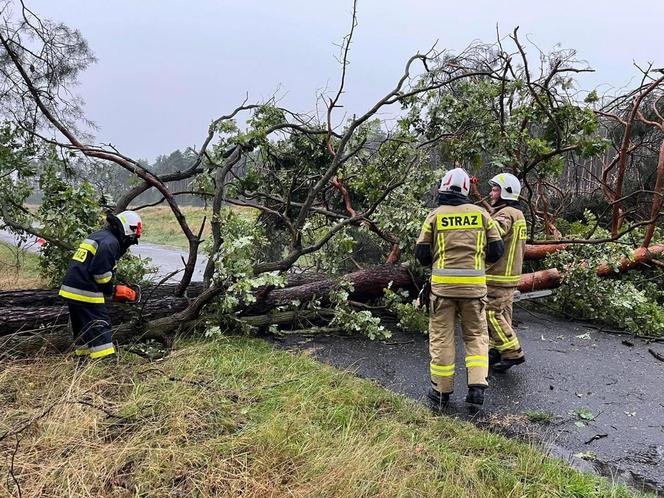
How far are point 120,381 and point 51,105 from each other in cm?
336

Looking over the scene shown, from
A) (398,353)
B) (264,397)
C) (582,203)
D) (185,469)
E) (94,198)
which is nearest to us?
(185,469)

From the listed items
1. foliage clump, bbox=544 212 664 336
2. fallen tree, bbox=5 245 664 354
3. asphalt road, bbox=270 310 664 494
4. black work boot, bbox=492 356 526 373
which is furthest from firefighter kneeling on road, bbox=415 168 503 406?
foliage clump, bbox=544 212 664 336

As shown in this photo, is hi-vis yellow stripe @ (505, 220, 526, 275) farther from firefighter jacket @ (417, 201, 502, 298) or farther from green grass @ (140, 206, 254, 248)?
green grass @ (140, 206, 254, 248)

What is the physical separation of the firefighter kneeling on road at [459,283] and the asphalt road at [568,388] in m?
0.24

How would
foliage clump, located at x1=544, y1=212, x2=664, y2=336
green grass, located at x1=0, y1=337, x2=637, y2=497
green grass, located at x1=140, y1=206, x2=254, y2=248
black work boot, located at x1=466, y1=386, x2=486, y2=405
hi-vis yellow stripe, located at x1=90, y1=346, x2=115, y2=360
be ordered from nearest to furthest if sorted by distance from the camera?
green grass, located at x1=0, y1=337, x2=637, y2=497, black work boot, located at x1=466, y1=386, x2=486, y2=405, hi-vis yellow stripe, located at x1=90, y1=346, x2=115, y2=360, foliage clump, located at x1=544, y1=212, x2=664, y2=336, green grass, located at x1=140, y1=206, x2=254, y2=248

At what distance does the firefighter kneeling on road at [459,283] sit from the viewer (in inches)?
122

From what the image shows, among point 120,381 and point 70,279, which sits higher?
point 70,279

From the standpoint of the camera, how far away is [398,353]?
13.7ft

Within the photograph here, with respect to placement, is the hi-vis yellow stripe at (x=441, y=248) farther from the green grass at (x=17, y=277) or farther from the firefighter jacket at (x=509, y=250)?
the green grass at (x=17, y=277)

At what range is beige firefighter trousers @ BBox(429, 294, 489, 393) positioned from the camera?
307 centimetres

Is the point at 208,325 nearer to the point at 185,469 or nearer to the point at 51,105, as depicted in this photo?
the point at 185,469

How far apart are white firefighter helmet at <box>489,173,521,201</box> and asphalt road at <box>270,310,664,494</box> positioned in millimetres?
1408

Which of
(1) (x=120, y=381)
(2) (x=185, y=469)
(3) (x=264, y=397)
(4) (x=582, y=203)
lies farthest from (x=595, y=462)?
(4) (x=582, y=203)

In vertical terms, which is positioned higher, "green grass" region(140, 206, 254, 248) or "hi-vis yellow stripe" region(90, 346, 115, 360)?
"hi-vis yellow stripe" region(90, 346, 115, 360)
